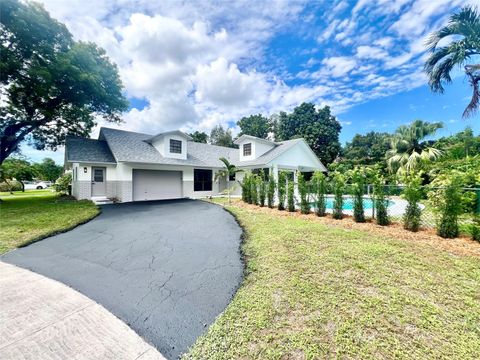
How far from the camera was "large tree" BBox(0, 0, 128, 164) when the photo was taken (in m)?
12.4

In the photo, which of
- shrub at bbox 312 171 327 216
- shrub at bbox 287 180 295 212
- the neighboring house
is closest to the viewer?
shrub at bbox 312 171 327 216

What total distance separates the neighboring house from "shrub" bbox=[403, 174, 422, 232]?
10717 millimetres

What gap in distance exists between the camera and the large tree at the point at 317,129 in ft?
92.6

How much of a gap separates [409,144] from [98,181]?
1050 inches

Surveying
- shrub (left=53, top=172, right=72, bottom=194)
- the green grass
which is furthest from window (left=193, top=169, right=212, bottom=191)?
the green grass

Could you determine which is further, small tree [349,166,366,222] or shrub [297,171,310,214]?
shrub [297,171,310,214]

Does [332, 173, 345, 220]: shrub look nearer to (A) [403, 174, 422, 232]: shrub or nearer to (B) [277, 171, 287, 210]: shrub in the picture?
(A) [403, 174, 422, 232]: shrub

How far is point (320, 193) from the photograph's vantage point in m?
9.23

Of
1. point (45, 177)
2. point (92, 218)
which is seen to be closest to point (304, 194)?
point (92, 218)

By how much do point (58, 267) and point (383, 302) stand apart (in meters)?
6.34

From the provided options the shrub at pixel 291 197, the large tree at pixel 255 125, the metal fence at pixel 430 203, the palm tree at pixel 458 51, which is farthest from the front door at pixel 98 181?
the large tree at pixel 255 125

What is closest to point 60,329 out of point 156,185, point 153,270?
point 153,270

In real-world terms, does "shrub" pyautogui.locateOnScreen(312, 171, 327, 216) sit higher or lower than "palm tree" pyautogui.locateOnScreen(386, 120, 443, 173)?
lower

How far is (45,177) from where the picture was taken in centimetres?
4528
